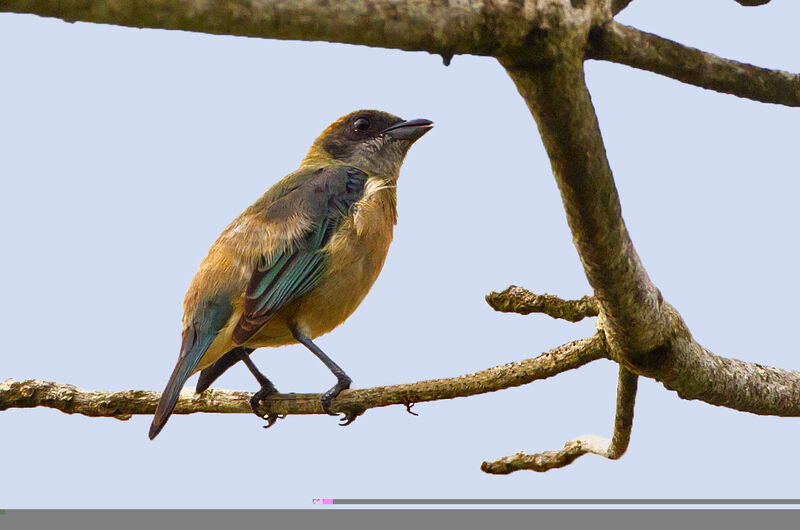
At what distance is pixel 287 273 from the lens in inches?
200

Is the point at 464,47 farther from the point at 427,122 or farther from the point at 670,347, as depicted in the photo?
the point at 427,122

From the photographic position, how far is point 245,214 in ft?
18.4

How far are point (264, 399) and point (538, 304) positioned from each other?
1.69 metres

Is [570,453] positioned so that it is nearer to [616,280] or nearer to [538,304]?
[538,304]

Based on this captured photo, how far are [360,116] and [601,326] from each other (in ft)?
9.16

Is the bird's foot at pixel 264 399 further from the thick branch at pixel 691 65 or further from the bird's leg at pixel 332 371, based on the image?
the thick branch at pixel 691 65

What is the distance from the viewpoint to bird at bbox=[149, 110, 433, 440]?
5004mm

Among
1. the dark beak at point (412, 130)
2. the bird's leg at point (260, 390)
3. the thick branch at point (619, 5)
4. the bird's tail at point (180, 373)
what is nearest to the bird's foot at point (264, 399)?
the bird's leg at point (260, 390)

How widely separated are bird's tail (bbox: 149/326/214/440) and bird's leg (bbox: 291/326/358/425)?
1.76ft

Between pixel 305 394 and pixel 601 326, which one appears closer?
pixel 601 326

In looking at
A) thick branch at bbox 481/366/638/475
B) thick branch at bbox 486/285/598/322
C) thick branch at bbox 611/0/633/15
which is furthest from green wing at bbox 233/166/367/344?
thick branch at bbox 611/0/633/15

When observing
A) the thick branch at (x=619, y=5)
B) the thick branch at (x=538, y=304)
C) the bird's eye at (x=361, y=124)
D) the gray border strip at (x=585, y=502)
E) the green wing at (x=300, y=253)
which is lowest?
the gray border strip at (x=585, y=502)

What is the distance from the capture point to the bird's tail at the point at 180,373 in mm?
4575

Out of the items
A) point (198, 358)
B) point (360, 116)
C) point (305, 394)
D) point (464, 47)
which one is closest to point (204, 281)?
point (198, 358)
